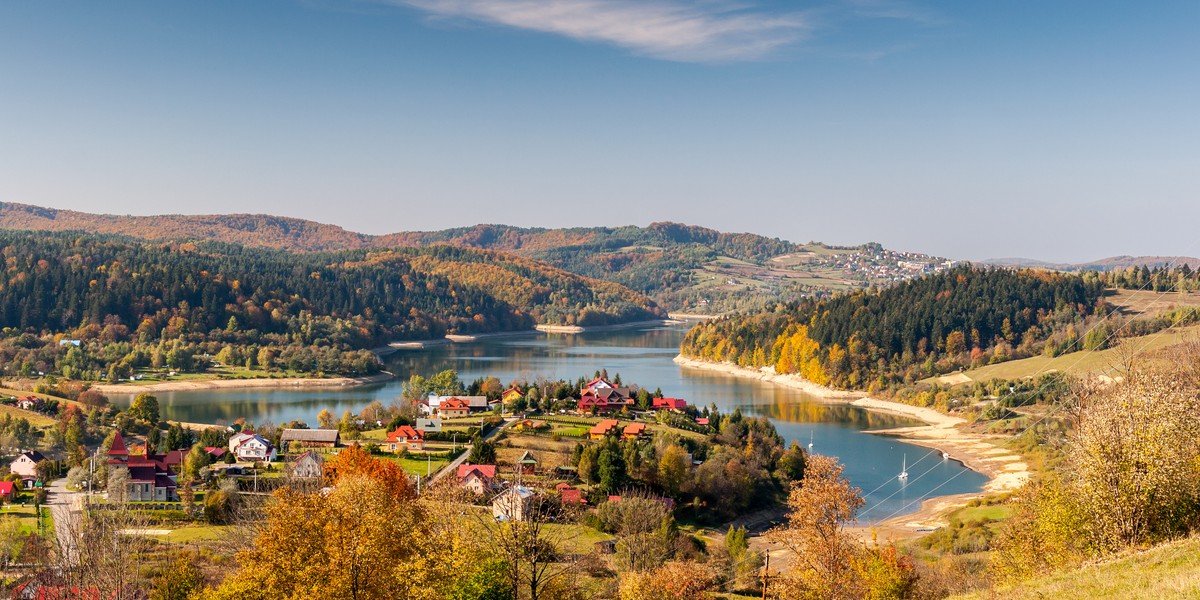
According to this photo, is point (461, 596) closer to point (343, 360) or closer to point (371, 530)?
point (371, 530)

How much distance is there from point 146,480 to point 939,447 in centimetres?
3055

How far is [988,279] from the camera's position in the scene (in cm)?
7375

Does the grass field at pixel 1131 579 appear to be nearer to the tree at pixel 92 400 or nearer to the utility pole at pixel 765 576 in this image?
the utility pole at pixel 765 576

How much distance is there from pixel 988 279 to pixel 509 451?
5452cm

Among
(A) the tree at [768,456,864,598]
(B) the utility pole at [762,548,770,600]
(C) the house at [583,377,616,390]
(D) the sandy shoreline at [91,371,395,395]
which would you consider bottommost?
(D) the sandy shoreline at [91,371,395,395]

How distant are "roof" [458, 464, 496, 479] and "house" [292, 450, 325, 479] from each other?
3.61 metres

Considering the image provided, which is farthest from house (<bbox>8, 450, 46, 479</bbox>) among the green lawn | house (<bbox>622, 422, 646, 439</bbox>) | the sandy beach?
the sandy beach

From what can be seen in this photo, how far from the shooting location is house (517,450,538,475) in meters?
28.1

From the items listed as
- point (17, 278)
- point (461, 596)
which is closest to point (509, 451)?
point (461, 596)

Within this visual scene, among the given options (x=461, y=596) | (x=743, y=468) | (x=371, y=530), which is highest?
(x=371, y=530)

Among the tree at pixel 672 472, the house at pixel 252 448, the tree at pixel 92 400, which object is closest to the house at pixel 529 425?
the tree at pixel 672 472

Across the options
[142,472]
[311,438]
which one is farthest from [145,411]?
[142,472]

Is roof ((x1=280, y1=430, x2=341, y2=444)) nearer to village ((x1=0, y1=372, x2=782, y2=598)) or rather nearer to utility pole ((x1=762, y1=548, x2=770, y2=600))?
village ((x1=0, y1=372, x2=782, y2=598))

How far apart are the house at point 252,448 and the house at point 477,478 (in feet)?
25.0
